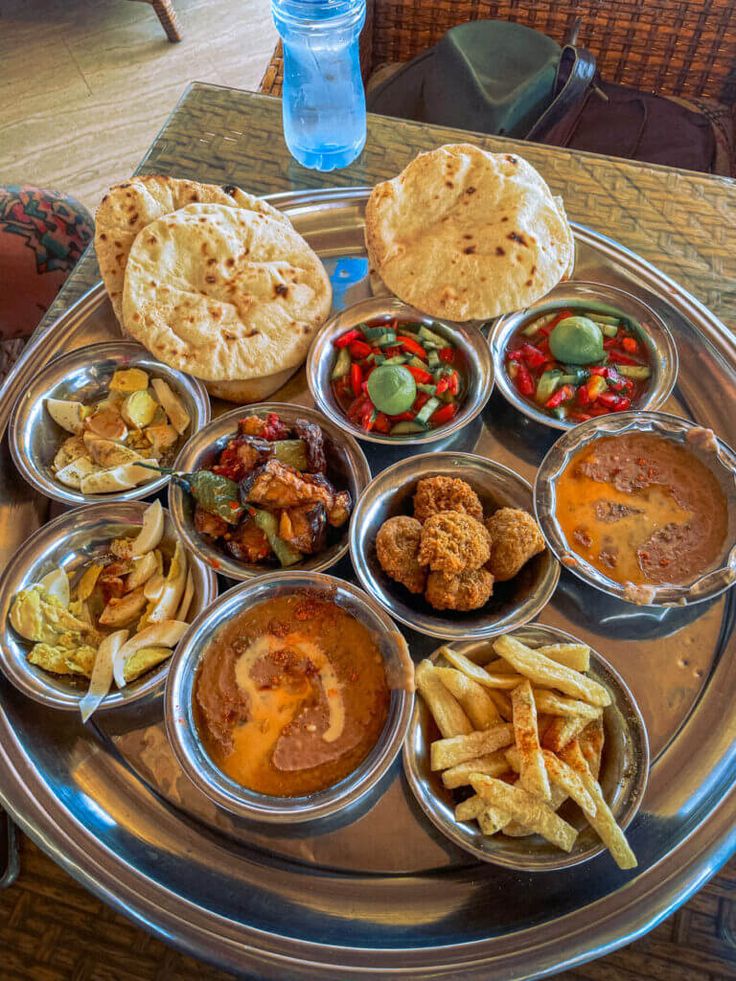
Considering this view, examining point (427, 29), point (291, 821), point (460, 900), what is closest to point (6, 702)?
point (291, 821)

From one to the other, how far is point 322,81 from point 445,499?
1.98 m

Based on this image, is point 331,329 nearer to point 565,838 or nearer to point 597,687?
point 597,687

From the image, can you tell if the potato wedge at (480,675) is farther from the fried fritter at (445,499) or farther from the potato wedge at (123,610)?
the potato wedge at (123,610)

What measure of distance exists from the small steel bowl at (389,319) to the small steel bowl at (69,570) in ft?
2.21

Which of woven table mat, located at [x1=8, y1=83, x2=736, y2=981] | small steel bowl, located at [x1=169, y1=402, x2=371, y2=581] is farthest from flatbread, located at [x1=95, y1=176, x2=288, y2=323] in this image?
small steel bowl, located at [x1=169, y1=402, x2=371, y2=581]

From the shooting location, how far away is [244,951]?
1.65 m

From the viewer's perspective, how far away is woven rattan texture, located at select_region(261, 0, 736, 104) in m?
3.71

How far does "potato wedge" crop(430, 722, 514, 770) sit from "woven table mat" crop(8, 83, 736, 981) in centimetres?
76

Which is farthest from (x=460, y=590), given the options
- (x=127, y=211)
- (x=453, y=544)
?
(x=127, y=211)

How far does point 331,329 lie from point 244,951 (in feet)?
6.22

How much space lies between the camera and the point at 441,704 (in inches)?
70.1

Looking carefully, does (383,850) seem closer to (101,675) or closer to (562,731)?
(562,731)

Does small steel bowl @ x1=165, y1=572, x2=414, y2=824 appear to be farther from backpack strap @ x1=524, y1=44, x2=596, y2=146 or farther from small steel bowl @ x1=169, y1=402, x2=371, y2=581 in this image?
backpack strap @ x1=524, y1=44, x2=596, y2=146

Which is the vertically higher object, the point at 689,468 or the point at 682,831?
the point at 689,468
